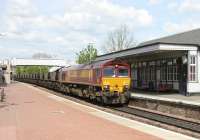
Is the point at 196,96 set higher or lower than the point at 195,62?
lower

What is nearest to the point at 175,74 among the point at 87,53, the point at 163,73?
the point at 163,73

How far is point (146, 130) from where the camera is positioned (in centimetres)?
1612

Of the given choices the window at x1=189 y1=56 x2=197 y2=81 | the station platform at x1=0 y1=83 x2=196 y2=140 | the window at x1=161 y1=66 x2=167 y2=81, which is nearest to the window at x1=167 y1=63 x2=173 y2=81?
the window at x1=161 y1=66 x2=167 y2=81

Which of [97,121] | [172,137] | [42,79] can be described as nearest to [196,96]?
[97,121]

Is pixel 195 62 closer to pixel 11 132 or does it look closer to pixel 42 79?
pixel 11 132

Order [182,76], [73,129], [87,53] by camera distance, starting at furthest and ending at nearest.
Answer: [87,53] < [182,76] < [73,129]

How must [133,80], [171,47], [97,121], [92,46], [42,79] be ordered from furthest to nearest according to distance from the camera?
1. [92,46]
2. [42,79]
3. [133,80]
4. [171,47]
5. [97,121]

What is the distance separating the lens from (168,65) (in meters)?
38.6

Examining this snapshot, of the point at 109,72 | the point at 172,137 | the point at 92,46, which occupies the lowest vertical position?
the point at 172,137

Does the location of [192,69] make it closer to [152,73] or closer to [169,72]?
[169,72]

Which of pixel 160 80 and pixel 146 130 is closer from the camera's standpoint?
pixel 146 130

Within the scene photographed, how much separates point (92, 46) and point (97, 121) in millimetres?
68239

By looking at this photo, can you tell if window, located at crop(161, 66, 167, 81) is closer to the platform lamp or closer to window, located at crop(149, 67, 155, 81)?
window, located at crop(149, 67, 155, 81)

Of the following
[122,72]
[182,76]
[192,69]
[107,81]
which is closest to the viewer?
[107,81]
